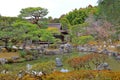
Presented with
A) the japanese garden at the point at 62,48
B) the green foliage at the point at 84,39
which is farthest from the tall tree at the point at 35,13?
the green foliage at the point at 84,39

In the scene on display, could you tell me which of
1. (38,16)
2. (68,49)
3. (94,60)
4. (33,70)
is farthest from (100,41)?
(33,70)

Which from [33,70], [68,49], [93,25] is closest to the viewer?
[33,70]

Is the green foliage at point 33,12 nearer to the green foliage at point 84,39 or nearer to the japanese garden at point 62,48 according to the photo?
the japanese garden at point 62,48

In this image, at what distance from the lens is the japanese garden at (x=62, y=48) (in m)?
8.74

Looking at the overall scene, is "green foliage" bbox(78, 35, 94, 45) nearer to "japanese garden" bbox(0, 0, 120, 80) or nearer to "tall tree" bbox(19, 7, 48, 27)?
"japanese garden" bbox(0, 0, 120, 80)

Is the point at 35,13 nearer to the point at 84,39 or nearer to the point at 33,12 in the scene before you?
the point at 33,12

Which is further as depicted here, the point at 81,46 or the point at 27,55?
the point at 81,46

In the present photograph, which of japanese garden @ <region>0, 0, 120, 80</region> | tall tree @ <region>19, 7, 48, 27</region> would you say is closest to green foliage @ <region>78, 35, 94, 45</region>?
japanese garden @ <region>0, 0, 120, 80</region>

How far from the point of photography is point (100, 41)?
31594 mm

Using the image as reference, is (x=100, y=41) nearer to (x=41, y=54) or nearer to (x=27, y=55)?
(x=41, y=54)

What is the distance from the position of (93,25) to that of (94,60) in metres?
18.6

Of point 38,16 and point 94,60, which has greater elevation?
point 38,16

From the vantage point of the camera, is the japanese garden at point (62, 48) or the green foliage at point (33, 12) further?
the green foliage at point (33, 12)

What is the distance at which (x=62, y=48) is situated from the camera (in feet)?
96.2
